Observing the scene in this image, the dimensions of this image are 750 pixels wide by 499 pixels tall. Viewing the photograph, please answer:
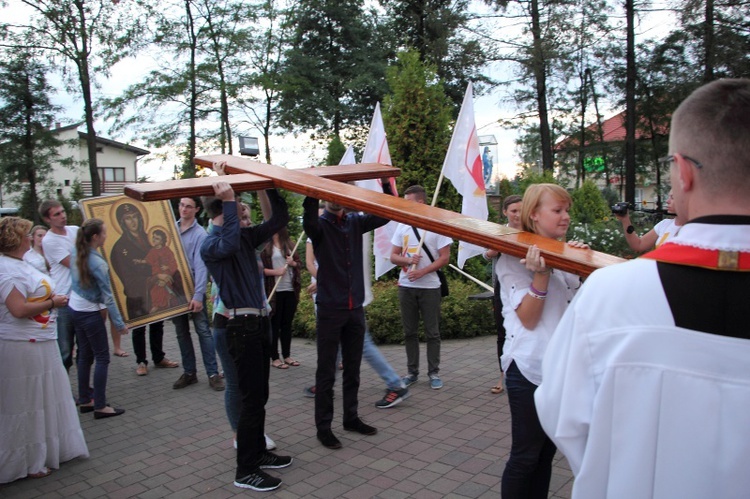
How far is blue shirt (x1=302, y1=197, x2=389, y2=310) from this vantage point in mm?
4711

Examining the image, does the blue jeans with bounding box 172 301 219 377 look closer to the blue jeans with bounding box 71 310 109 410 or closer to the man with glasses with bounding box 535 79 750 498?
the blue jeans with bounding box 71 310 109 410

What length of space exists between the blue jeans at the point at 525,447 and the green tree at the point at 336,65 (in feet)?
92.4

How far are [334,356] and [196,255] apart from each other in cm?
280

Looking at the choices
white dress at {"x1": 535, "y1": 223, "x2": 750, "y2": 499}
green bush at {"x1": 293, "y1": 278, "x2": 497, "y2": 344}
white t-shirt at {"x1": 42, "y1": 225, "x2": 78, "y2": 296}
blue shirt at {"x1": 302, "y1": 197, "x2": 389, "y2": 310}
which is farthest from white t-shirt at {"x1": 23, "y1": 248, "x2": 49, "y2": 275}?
white dress at {"x1": 535, "y1": 223, "x2": 750, "y2": 499}

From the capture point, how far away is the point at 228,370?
14.1ft

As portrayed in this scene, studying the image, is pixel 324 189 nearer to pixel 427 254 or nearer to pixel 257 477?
pixel 257 477

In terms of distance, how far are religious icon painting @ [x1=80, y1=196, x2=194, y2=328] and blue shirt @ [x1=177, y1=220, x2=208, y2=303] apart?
136mm

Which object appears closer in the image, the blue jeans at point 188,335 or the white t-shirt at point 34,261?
the white t-shirt at point 34,261

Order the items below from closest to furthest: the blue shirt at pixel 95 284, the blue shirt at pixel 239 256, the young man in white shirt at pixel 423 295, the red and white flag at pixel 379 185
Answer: the blue shirt at pixel 239 256
the blue shirt at pixel 95 284
the young man in white shirt at pixel 423 295
the red and white flag at pixel 379 185

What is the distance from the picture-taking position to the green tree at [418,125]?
9.25 m

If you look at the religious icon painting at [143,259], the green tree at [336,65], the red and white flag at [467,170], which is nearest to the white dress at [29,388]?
the religious icon painting at [143,259]

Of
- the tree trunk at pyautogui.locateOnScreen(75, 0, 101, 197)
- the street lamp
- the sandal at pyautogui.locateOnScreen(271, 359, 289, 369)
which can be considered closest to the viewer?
the sandal at pyautogui.locateOnScreen(271, 359, 289, 369)

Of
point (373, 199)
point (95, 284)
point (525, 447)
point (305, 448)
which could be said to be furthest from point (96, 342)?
point (525, 447)

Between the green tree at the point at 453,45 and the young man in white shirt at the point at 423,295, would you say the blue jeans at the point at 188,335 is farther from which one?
the green tree at the point at 453,45
